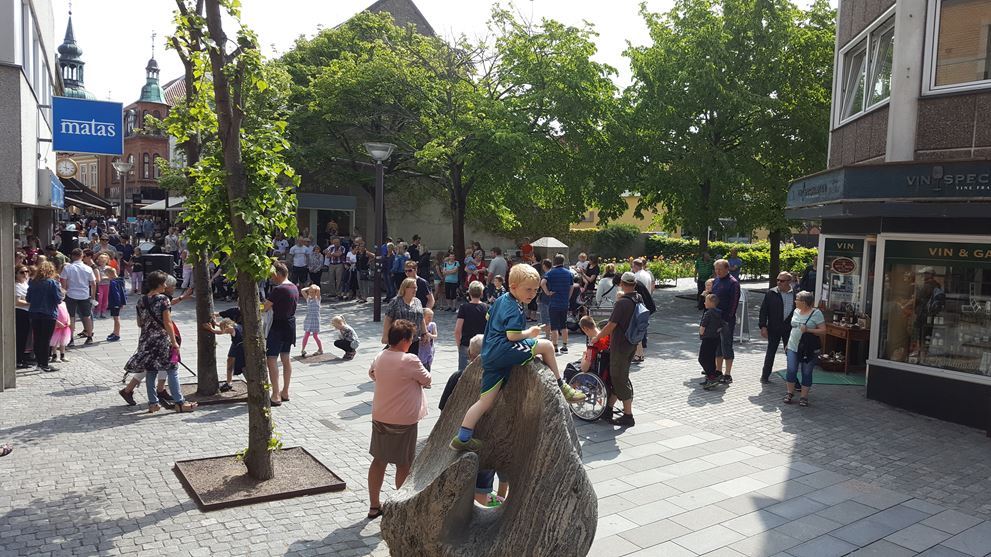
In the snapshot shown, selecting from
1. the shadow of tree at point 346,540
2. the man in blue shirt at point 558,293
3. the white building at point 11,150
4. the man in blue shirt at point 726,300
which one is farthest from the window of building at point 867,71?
the white building at point 11,150

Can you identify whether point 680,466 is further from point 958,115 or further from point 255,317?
point 958,115

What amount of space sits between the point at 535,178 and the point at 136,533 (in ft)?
56.5

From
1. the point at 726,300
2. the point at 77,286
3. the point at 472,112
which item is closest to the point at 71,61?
the point at 472,112

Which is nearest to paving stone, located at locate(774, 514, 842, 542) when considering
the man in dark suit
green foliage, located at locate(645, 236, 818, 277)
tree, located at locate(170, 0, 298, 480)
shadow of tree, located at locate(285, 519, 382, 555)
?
shadow of tree, located at locate(285, 519, 382, 555)

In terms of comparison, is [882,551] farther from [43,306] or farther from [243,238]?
[43,306]

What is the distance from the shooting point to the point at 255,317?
22.8 ft

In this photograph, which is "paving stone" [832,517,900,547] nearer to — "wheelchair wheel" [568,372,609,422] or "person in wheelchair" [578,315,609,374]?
"wheelchair wheel" [568,372,609,422]

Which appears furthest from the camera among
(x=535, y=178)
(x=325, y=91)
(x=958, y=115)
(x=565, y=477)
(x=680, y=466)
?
(x=325, y=91)

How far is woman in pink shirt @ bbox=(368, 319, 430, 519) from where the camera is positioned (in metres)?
5.92

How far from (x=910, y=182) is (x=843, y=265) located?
13.5 ft

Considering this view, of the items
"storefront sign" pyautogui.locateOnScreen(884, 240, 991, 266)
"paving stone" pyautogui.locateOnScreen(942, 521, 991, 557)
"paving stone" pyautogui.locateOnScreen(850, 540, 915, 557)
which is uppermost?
"storefront sign" pyautogui.locateOnScreen(884, 240, 991, 266)

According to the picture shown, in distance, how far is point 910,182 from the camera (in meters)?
9.70

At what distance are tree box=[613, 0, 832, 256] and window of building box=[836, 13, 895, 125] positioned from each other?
7.18 metres

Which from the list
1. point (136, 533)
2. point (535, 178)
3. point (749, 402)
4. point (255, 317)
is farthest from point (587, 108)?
point (136, 533)
